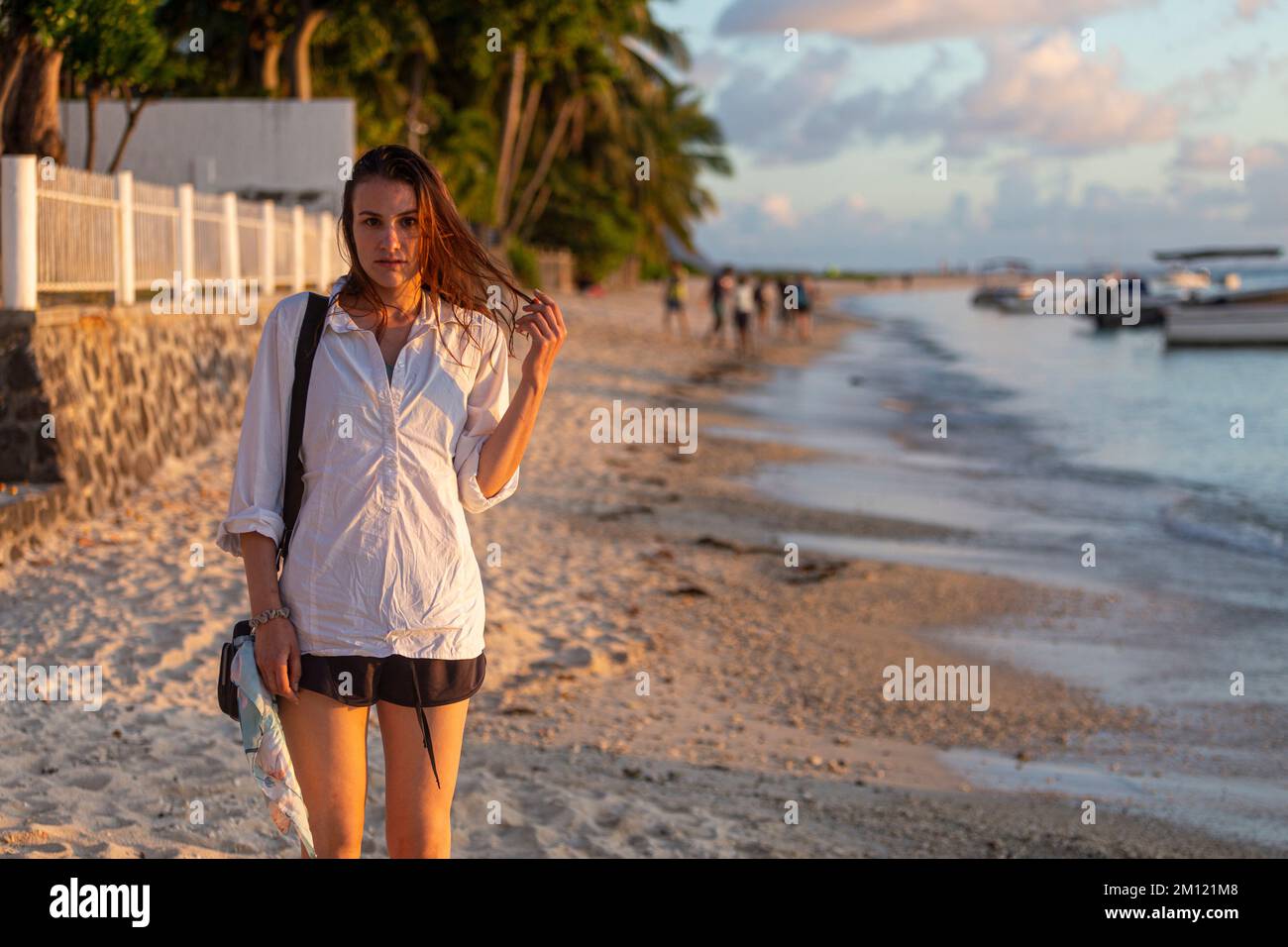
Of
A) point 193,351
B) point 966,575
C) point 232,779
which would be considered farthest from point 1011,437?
point 232,779

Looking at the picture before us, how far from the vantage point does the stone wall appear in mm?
8297

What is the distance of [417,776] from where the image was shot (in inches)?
106

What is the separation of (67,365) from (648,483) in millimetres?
5777

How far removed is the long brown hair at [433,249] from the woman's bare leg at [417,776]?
29.4 inches

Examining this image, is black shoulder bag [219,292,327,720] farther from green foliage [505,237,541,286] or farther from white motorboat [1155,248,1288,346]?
white motorboat [1155,248,1288,346]

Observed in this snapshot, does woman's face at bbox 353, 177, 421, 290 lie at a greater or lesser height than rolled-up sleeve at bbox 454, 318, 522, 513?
greater

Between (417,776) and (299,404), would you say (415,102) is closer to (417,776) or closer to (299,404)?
(299,404)

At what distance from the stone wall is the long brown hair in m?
5.68

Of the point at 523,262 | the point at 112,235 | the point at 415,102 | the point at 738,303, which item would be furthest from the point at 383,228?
the point at 523,262

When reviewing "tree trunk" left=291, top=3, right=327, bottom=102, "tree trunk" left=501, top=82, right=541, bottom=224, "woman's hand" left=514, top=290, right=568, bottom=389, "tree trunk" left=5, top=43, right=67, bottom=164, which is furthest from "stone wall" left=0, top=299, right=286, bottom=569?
"tree trunk" left=501, top=82, right=541, bottom=224

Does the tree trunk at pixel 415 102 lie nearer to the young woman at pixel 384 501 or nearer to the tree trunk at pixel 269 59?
the tree trunk at pixel 269 59

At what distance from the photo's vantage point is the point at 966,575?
9930 mm
